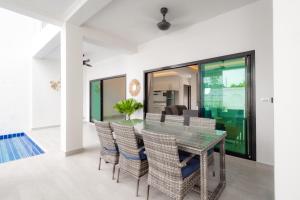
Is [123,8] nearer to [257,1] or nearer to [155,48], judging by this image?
[155,48]

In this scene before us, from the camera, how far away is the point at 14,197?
1845mm

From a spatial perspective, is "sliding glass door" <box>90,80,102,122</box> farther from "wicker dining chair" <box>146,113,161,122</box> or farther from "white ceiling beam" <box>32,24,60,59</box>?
"wicker dining chair" <box>146,113,161,122</box>

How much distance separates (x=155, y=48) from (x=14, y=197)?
4.10 metres

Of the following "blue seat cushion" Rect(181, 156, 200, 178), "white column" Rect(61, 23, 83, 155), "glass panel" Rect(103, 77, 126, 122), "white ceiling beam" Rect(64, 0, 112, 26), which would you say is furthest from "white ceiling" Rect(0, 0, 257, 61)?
"glass panel" Rect(103, 77, 126, 122)

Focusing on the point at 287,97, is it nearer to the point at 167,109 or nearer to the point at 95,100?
the point at 167,109

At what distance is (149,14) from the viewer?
305cm

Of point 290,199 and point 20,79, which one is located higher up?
point 20,79

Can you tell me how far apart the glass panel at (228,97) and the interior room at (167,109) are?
2 cm

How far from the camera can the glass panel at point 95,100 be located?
22.9 ft

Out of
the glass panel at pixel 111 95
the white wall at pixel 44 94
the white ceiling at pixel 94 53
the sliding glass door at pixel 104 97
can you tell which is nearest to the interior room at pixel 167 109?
the white ceiling at pixel 94 53

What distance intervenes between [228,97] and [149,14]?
2.36 m

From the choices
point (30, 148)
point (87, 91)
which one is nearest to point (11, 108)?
point (30, 148)

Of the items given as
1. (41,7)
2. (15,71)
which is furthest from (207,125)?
(15,71)

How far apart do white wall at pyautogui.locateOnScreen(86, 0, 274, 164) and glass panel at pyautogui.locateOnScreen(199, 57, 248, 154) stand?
237mm
